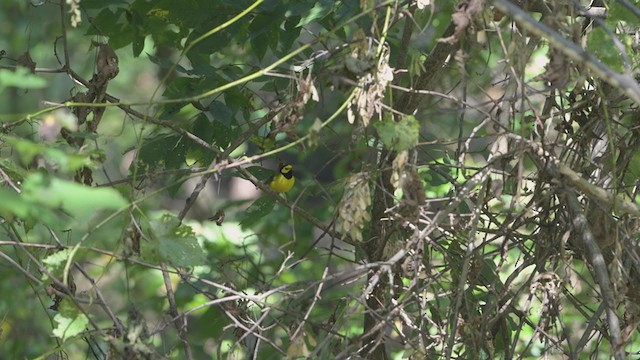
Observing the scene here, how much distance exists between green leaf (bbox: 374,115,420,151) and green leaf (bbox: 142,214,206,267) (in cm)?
54

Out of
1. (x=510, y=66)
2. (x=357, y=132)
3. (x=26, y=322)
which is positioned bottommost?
(x=26, y=322)

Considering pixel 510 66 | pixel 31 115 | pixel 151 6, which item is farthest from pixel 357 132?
pixel 151 6

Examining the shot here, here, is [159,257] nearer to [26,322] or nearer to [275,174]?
[275,174]

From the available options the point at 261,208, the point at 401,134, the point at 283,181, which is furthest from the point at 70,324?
the point at 283,181

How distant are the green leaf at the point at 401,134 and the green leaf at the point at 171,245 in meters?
0.54

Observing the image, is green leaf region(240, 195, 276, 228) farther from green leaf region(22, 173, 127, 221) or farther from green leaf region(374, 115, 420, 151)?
green leaf region(22, 173, 127, 221)

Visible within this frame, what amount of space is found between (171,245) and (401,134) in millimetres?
609

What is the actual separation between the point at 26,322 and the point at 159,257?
4.67m

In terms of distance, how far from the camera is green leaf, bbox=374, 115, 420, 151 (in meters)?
1.99

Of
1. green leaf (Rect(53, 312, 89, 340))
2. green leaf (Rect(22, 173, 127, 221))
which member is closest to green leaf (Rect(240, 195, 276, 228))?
green leaf (Rect(53, 312, 89, 340))

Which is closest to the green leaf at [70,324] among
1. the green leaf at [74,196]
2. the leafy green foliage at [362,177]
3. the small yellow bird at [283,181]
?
the leafy green foliage at [362,177]

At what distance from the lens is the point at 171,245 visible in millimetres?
2100

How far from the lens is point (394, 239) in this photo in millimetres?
2527

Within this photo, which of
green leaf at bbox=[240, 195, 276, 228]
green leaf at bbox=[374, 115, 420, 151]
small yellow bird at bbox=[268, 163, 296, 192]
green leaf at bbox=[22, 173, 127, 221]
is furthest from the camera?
small yellow bird at bbox=[268, 163, 296, 192]
